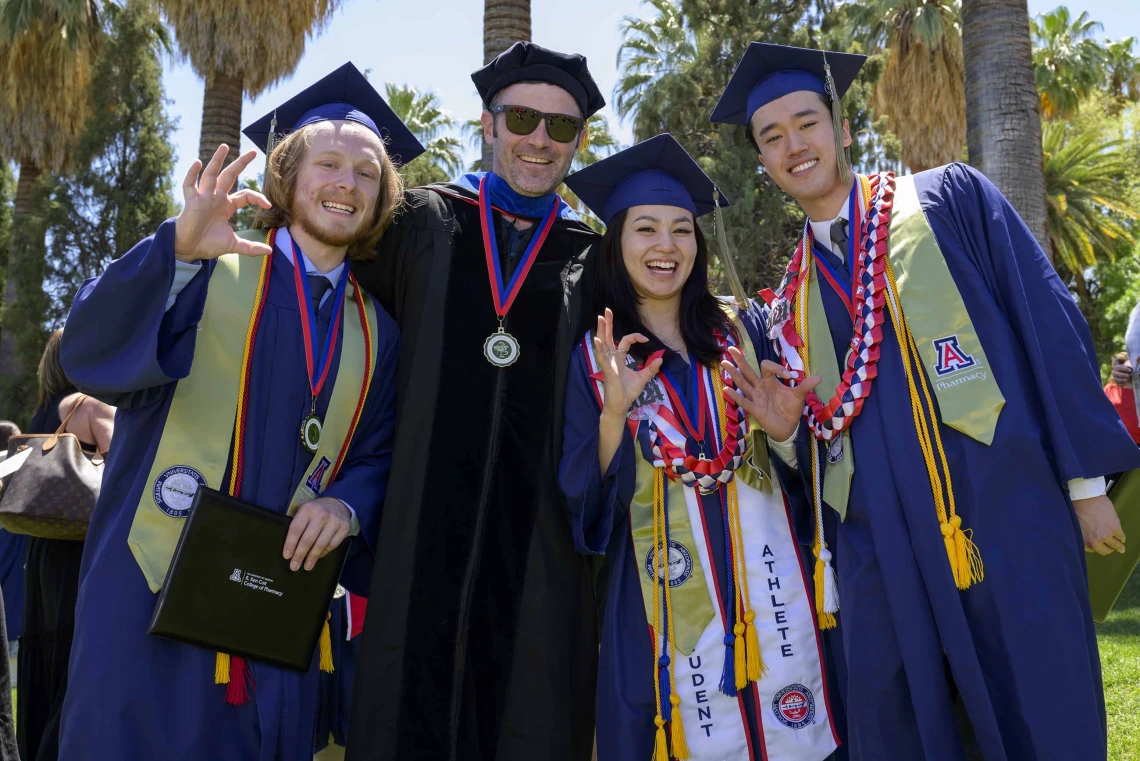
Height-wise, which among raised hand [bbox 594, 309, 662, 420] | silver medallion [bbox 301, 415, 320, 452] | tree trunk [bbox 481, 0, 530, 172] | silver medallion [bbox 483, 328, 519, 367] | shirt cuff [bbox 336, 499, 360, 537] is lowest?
shirt cuff [bbox 336, 499, 360, 537]

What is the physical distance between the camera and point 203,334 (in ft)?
9.65

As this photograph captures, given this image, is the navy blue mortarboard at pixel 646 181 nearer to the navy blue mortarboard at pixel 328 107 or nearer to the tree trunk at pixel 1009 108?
the navy blue mortarboard at pixel 328 107

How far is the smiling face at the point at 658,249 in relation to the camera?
3.41 metres

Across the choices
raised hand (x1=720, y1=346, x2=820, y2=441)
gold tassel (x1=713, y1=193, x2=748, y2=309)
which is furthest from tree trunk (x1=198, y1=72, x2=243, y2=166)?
raised hand (x1=720, y1=346, x2=820, y2=441)

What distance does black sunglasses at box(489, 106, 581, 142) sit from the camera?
371cm

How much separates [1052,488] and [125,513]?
2.64 m

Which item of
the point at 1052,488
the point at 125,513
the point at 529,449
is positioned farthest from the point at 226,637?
the point at 1052,488

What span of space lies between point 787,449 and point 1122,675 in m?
4.31

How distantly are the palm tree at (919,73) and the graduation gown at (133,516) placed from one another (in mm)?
16810

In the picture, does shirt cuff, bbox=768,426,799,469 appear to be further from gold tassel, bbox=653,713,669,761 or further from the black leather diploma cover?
the black leather diploma cover

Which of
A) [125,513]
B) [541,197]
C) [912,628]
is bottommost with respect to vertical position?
[912,628]

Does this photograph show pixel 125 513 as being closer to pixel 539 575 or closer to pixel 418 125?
pixel 539 575

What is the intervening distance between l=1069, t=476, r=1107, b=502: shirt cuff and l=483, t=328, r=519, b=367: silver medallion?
1.80m

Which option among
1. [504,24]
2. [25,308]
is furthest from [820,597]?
[25,308]
